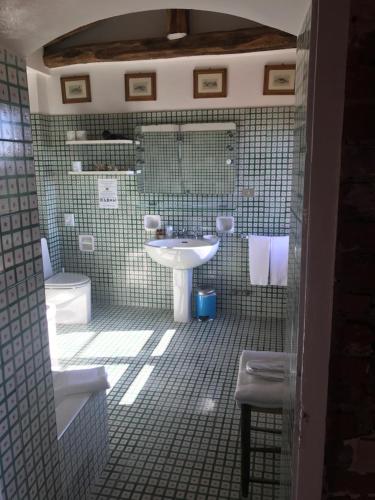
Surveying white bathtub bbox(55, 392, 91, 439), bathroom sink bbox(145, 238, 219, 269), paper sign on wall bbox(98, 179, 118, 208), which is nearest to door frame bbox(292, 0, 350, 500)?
white bathtub bbox(55, 392, 91, 439)

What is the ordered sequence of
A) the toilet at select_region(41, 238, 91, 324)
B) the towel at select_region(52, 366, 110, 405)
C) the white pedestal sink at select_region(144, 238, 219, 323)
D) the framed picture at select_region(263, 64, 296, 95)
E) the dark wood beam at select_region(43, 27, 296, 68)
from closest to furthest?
the towel at select_region(52, 366, 110, 405) → the dark wood beam at select_region(43, 27, 296, 68) → the framed picture at select_region(263, 64, 296, 95) → the white pedestal sink at select_region(144, 238, 219, 323) → the toilet at select_region(41, 238, 91, 324)

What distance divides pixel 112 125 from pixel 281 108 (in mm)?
1601

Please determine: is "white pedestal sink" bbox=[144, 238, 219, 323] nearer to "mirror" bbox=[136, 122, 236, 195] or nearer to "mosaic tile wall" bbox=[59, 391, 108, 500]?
"mirror" bbox=[136, 122, 236, 195]

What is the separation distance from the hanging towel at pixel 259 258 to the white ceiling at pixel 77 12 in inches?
98.6

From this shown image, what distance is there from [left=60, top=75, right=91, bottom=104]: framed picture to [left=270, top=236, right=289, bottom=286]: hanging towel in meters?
2.25

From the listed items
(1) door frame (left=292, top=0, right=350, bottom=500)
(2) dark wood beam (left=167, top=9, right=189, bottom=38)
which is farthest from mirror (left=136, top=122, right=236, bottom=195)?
(1) door frame (left=292, top=0, right=350, bottom=500)

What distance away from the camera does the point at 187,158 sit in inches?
155

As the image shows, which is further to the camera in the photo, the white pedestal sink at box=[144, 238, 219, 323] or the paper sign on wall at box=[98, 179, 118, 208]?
the paper sign on wall at box=[98, 179, 118, 208]

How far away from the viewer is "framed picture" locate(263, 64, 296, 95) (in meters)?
3.51

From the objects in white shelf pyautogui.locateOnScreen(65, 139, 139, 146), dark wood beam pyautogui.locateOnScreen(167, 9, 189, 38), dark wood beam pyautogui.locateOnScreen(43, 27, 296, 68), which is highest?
dark wood beam pyautogui.locateOnScreen(167, 9, 189, 38)

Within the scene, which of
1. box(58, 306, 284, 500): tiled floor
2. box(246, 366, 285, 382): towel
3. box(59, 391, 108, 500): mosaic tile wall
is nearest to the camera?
box(59, 391, 108, 500): mosaic tile wall

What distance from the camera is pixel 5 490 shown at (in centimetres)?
130

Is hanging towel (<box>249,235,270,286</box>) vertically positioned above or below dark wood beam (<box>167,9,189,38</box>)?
below

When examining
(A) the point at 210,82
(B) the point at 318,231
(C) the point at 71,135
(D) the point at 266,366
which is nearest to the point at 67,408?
(D) the point at 266,366
